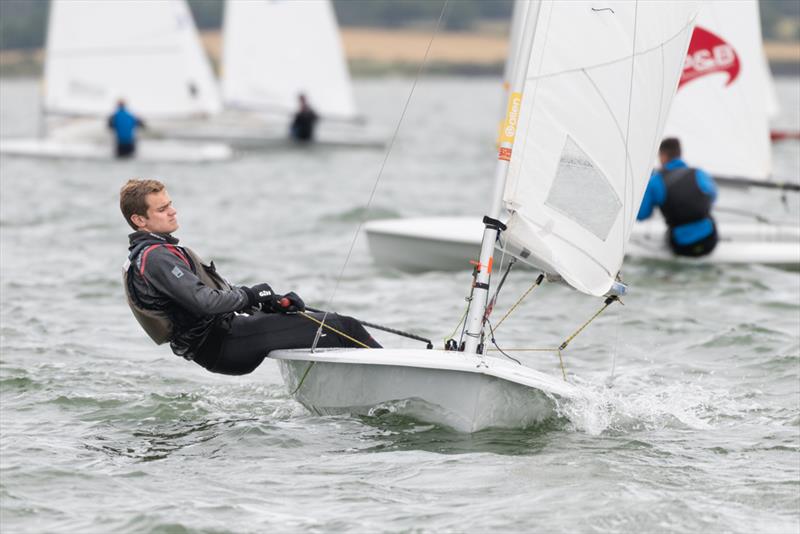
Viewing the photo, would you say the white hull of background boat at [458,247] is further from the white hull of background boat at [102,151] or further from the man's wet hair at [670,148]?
the white hull of background boat at [102,151]

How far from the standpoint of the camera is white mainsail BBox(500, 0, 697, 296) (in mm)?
4625

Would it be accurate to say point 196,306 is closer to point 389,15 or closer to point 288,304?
point 288,304

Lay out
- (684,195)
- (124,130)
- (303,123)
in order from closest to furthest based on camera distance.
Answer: (684,195), (124,130), (303,123)

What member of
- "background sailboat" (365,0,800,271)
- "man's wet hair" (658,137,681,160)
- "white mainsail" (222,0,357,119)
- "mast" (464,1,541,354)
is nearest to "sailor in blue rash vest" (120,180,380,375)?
"mast" (464,1,541,354)

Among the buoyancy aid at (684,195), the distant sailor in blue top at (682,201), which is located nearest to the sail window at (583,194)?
the distant sailor in blue top at (682,201)

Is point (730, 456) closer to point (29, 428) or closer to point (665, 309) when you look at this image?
point (29, 428)

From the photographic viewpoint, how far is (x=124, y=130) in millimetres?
16297

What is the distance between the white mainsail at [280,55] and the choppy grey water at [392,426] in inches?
374

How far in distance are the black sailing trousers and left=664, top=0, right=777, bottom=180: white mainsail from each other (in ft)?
17.4

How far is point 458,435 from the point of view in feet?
14.7

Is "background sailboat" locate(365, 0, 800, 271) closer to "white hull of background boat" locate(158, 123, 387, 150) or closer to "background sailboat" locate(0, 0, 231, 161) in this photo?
"background sailboat" locate(0, 0, 231, 161)

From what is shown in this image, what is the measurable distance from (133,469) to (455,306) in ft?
12.3

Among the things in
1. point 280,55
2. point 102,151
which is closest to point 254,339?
point 102,151

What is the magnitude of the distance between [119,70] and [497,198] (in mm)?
14491
